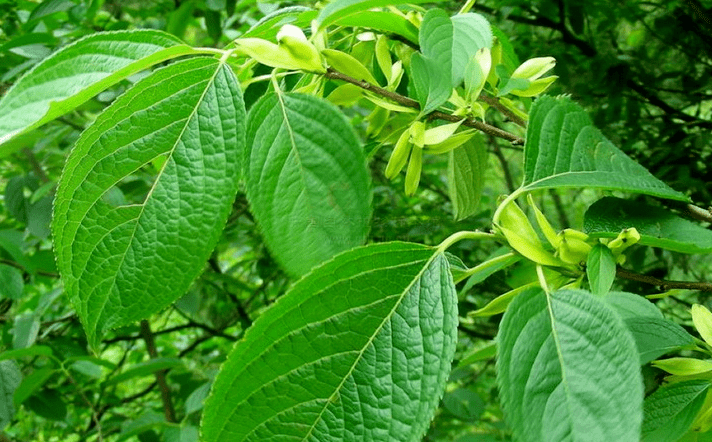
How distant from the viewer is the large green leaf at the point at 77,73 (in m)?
0.39

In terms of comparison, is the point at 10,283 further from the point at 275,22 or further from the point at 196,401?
the point at 275,22

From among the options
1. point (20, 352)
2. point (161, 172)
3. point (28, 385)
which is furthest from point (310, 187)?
point (28, 385)

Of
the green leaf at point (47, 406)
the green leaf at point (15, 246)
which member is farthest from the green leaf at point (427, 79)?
the green leaf at point (47, 406)

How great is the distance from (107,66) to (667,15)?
144 cm

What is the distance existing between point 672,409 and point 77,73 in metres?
0.40

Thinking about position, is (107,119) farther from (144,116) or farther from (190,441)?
(190,441)

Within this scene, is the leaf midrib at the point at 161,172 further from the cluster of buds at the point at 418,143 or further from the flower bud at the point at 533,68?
the flower bud at the point at 533,68

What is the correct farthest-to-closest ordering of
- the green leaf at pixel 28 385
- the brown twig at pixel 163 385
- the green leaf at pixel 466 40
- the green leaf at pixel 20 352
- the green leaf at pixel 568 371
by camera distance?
the brown twig at pixel 163 385 → the green leaf at pixel 28 385 → the green leaf at pixel 20 352 → the green leaf at pixel 466 40 → the green leaf at pixel 568 371

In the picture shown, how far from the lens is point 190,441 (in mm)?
1215

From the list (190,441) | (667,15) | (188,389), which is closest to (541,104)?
(190,441)

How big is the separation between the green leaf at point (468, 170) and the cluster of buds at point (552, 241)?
15cm

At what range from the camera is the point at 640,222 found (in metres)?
0.46

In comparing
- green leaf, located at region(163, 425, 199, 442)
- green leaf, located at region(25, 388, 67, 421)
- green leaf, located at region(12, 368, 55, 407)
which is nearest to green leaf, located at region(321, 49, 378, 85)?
green leaf, located at region(163, 425, 199, 442)

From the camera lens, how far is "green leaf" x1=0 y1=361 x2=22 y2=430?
1.30m
